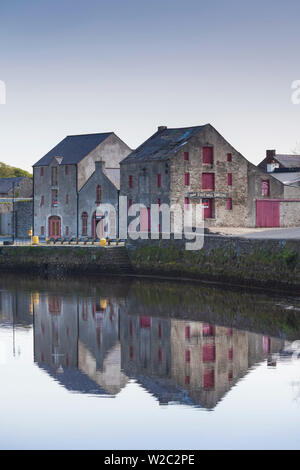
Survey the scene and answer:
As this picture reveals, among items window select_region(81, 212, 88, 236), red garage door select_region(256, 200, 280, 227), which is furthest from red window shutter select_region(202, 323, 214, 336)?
window select_region(81, 212, 88, 236)

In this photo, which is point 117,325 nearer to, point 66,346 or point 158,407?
point 66,346

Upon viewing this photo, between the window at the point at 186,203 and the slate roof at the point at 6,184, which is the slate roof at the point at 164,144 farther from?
the slate roof at the point at 6,184

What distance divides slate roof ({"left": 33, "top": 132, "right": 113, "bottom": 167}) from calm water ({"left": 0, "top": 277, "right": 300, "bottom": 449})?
74.1 feet

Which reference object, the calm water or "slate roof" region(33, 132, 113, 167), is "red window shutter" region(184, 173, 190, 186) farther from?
the calm water

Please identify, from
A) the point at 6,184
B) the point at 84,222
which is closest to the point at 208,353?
the point at 84,222

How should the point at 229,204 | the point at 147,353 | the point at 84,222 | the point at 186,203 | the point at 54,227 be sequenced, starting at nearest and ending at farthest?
the point at 147,353, the point at 186,203, the point at 229,204, the point at 84,222, the point at 54,227

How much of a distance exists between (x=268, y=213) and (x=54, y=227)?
1438 centimetres

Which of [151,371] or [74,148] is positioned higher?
[74,148]

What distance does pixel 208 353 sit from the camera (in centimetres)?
2312

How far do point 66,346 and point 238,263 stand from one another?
42.4 ft

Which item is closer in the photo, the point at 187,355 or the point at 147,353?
the point at 187,355

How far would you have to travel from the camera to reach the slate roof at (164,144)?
48562 mm

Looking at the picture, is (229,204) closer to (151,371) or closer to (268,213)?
(268,213)

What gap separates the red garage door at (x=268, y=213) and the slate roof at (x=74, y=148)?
37.6ft
